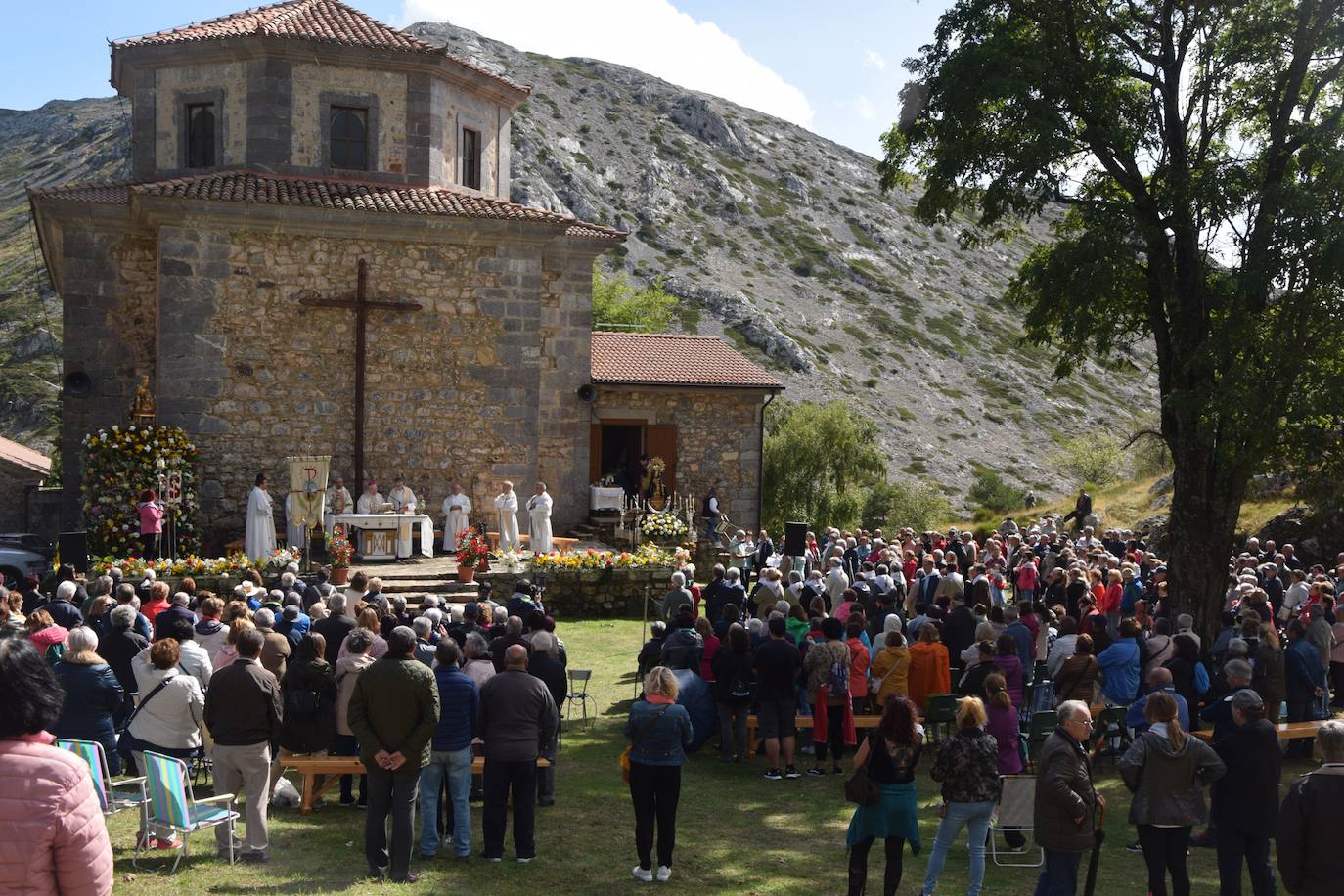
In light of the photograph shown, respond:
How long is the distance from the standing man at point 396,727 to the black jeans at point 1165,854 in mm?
4683

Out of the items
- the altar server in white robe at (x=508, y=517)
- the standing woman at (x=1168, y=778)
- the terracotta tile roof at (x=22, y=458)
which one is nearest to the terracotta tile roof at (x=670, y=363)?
the altar server in white robe at (x=508, y=517)

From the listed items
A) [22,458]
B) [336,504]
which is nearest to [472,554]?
[336,504]

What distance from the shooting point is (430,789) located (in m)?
8.27

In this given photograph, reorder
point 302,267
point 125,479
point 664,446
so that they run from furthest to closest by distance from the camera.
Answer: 1. point 664,446
2. point 302,267
3. point 125,479

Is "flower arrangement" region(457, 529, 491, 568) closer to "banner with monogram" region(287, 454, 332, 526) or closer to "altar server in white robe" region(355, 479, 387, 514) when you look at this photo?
"altar server in white robe" region(355, 479, 387, 514)

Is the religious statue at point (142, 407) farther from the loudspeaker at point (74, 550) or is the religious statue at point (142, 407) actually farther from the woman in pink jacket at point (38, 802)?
the woman in pink jacket at point (38, 802)

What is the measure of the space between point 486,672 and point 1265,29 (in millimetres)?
12722

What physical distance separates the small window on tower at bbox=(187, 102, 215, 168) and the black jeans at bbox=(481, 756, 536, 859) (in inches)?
744

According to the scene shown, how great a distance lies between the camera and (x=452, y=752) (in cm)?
817

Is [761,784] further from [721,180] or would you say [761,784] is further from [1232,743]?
[721,180]

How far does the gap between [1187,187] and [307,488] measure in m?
14.9

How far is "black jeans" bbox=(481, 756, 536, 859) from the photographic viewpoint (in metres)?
8.19

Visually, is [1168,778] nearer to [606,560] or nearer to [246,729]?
[246,729]

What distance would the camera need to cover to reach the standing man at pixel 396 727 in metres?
7.54
